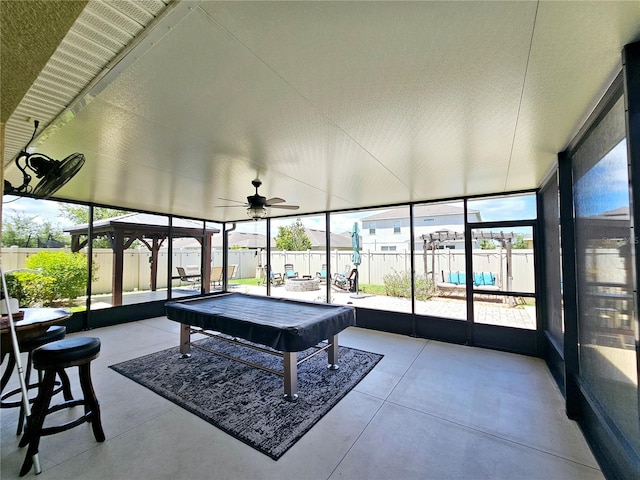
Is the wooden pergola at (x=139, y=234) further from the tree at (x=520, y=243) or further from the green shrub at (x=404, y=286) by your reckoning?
the tree at (x=520, y=243)

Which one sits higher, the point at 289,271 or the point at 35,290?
the point at 35,290

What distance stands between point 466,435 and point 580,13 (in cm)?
282

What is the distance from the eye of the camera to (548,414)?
8.26ft

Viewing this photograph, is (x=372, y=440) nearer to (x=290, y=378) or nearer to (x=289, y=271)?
(x=290, y=378)

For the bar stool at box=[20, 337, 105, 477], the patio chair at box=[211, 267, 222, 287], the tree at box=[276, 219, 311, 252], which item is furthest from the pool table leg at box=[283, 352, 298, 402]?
the tree at box=[276, 219, 311, 252]

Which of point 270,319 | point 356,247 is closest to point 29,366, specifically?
point 270,319

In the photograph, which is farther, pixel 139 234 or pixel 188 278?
pixel 188 278

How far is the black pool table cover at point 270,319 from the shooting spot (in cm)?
267

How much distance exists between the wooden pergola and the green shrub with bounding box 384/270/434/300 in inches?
205

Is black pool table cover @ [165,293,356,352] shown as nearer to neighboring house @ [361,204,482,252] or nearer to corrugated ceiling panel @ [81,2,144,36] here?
corrugated ceiling panel @ [81,2,144,36]

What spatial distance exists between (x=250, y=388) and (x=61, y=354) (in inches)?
68.8

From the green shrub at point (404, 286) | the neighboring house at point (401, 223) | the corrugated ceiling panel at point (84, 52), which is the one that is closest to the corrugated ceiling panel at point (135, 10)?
the corrugated ceiling panel at point (84, 52)

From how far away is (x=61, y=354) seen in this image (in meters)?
2.00

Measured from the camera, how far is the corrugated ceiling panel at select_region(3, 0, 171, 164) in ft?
3.44
